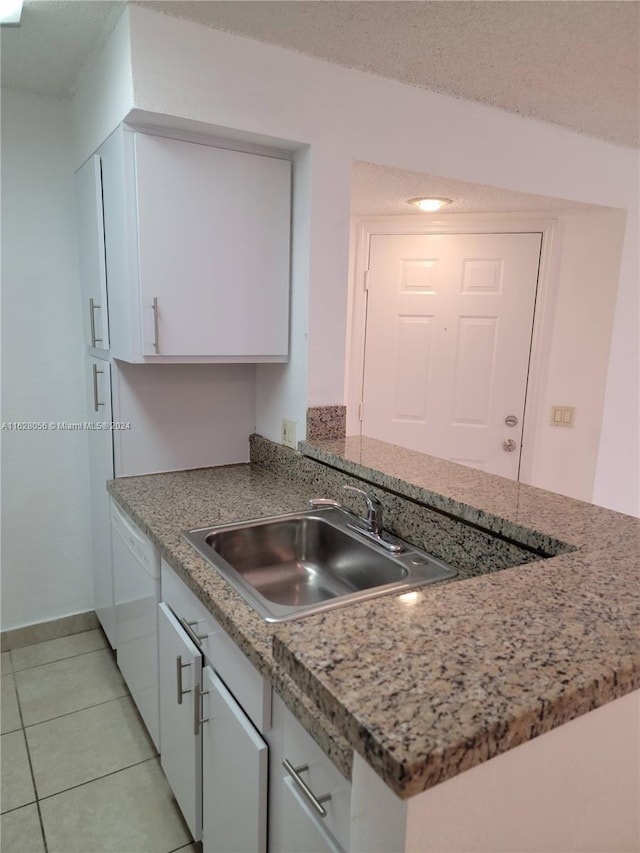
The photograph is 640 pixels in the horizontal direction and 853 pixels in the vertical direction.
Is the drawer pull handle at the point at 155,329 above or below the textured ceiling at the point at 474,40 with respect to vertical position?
below

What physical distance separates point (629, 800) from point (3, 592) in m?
2.43

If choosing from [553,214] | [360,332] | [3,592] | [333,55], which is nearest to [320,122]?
[333,55]

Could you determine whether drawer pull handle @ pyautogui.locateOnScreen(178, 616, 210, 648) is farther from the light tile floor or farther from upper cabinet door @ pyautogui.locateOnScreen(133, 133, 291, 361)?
upper cabinet door @ pyautogui.locateOnScreen(133, 133, 291, 361)

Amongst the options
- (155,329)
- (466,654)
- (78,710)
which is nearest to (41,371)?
(155,329)

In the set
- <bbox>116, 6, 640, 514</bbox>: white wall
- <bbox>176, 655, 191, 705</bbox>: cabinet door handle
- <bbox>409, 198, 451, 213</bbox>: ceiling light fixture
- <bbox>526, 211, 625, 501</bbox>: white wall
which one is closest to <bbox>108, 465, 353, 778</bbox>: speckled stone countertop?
<bbox>176, 655, 191, 705</bbox>: cabinet door handle

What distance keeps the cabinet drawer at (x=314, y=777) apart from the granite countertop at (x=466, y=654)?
5cm

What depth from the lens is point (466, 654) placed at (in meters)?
0.70

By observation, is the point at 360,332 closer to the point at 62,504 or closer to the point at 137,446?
the point at 137,446

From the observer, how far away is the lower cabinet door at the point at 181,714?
1.41 meters

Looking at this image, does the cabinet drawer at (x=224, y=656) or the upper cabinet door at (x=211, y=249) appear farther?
the upper cabinet door at (x=211, y=249)

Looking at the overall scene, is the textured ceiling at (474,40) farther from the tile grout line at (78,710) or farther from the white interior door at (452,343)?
the tile grout line at (78,710)

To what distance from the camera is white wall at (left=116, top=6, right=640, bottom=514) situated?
1.61 m

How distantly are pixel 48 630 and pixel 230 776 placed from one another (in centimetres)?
166

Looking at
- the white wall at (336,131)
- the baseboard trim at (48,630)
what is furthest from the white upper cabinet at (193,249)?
the baseboard trim at (48,630)
